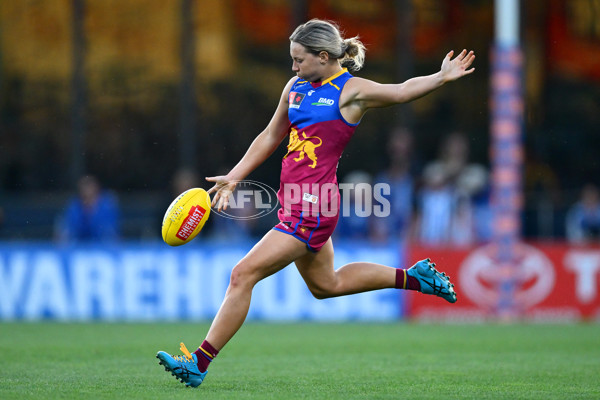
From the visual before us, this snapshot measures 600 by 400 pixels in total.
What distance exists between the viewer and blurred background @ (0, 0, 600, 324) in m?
16.1

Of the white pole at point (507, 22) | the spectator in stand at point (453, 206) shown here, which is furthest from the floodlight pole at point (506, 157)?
the spectator in stand at point (453, 206)

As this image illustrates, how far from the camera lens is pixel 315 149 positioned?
20.6 feet

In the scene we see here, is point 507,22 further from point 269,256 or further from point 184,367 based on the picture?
point 184,367

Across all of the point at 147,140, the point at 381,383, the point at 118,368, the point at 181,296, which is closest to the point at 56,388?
the point at 118,368

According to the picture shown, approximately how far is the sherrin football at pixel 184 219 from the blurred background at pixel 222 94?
29.5 feet

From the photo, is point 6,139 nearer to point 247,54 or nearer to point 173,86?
point 173,86

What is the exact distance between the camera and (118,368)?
24.0ft

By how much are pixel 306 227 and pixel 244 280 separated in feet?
1.73

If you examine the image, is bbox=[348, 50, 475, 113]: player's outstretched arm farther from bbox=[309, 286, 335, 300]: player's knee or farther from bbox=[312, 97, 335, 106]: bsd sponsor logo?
bbox=[309, 286, 335, 300]: player's knee

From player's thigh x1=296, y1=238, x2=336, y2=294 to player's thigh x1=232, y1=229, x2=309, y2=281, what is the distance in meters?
0.26

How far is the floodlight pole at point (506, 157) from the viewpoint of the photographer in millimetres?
12992

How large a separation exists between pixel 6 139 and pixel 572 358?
A: 10982mm

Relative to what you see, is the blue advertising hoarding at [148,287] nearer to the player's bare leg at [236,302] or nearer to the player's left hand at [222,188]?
the player's left hand at [222,188]

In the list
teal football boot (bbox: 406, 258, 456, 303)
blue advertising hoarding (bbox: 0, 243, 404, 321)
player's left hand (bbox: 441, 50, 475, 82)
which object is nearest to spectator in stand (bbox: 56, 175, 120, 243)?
blue advertising hoarding (bbox: 0, 243, 404, 321)
